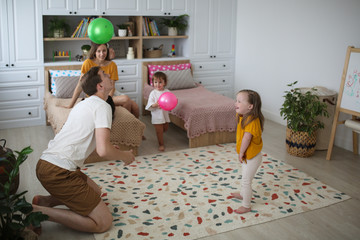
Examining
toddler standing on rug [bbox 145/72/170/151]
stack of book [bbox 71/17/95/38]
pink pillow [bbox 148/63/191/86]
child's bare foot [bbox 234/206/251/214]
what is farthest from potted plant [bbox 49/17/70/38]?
child's bare foot [bbox 234/206/251/214]

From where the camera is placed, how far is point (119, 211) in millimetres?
3035

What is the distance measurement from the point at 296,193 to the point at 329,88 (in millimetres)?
1681

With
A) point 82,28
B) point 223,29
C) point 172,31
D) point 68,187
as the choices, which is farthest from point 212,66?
point 68,187

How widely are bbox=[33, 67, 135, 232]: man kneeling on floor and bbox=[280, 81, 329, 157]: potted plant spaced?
6.75 ft

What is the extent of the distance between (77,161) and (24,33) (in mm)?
2817

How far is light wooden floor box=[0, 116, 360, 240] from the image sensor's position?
2.76 meters

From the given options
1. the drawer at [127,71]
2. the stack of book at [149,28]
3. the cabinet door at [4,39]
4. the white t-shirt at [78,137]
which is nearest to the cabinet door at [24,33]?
the cabinet door at [4,39]

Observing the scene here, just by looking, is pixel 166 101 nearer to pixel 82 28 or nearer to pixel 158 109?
pixel 158 109

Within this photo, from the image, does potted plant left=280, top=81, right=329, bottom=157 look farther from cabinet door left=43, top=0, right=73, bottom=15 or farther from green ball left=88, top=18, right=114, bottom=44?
cabinet door left=43, top=0, right=73, bottom=15

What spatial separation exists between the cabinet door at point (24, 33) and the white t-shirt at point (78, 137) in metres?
2.65

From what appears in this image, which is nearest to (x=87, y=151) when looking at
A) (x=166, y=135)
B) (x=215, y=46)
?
(x=166, y=135)

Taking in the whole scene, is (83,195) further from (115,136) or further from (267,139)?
(267,139)

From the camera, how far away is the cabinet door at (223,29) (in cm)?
592

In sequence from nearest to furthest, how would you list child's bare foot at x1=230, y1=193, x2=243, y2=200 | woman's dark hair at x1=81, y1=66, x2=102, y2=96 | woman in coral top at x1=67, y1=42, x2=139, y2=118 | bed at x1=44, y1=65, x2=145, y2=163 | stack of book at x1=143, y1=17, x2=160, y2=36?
woman's dark hair at x1=81, y1=66, x2=102, y2=96 → child's bare foot at x1=230, y1=193, x2=243, y2=200 → bed at x1=44, y1=65, x2=145, y2=163 → woman in coral top at x1=67, y1=42, x2=139, y2=118 → stack of book at x1=143, y1=17, x2=160, y2=36
